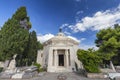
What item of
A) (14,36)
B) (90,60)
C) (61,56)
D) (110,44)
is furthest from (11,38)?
(110,44)

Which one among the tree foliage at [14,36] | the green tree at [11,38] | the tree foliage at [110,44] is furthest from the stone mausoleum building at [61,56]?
the green tree at [11,38]

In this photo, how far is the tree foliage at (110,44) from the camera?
1741 cm

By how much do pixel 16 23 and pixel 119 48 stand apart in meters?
14.2

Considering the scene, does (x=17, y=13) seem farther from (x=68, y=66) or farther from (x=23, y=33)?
(x=68, y=66)

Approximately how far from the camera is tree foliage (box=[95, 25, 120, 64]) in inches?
685

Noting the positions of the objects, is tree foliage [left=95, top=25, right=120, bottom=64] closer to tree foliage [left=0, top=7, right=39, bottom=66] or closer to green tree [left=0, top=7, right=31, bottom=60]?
tree foliage [left=0, top=7, right=39, bottom=66]

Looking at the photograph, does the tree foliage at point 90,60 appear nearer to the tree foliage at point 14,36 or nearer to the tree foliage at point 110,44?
the tree foliage at point 110,44

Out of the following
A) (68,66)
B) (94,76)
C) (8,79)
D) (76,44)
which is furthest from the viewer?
(76,44)

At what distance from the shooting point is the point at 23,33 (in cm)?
1694

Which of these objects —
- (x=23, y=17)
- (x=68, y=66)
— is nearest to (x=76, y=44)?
(x=68, y=66)

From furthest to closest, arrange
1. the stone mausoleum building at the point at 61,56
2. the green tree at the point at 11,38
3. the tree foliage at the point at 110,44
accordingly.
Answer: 1. the stone mausoleum building at the point at 61,56
2. the tree foliage at the point at 110,44
3. the green tree at the point at 11,38

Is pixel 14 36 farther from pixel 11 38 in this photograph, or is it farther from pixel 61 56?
pixel 61 56

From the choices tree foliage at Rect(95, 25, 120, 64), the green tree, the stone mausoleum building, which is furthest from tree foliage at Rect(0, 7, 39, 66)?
tree foliage at Rect(95, 25, 120, 64)

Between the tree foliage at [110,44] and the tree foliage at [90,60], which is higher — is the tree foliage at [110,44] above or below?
above
